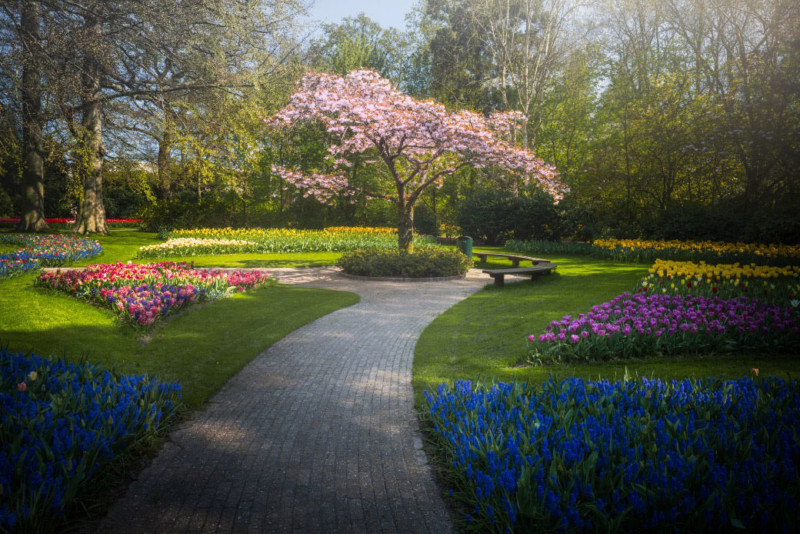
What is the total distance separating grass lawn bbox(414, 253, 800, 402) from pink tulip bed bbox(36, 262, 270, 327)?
4.15m

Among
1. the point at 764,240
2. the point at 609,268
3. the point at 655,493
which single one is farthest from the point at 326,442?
the point at 764,240

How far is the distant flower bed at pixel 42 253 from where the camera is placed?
11.7m

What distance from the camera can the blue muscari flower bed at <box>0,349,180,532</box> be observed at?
2529mm

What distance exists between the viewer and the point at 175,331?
706 centimetres

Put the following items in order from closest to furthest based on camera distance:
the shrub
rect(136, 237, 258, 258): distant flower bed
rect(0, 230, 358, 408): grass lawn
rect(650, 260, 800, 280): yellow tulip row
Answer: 1. rect(0, 230, 358, 408): grass lawn
2. rect(650, 260, 800, 280): yellow tulip row
3. the shrub
4. rect(136, 237, 258, 258): distant flower bed

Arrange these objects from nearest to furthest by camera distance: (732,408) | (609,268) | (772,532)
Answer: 1. (772,532)
2. (732,408)
3. (609,268)

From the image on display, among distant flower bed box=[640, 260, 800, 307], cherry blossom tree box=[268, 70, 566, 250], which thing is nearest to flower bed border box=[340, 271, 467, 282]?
cherry blossom tree box=[268, 70, 566, 250]

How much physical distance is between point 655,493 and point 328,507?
183 cm

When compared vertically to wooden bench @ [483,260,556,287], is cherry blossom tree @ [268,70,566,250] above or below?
above

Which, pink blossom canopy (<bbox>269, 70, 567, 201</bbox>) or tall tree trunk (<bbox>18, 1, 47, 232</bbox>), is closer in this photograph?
tall tree trunk (<bbox>18, 1, 47, 232</bbox>)

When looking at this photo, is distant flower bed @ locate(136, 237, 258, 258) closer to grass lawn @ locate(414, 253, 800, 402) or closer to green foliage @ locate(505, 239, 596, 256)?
green foliage @ locate(505, 239, 596, 256)

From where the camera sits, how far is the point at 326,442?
3748 millimetres

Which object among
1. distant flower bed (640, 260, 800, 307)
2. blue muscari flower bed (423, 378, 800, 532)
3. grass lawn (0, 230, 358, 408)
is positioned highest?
distant flower bed (640, 260, 800, 307)

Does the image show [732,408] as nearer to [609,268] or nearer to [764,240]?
[609,268]
